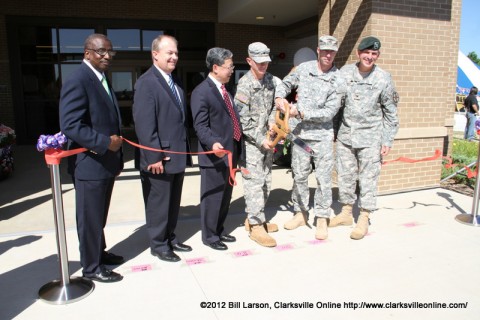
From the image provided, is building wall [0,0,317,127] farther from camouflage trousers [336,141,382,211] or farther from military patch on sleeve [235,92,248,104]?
military patch on sleeve [235,92,248,104]

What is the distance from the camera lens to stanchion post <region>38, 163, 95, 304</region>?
2.95 metres

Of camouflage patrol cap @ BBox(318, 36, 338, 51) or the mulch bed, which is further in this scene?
the mulch bed

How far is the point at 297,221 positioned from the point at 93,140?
2479 millimetres

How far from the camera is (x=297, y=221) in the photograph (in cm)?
450

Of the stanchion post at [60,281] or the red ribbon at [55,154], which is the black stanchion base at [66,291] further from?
the red ribbon at [55,154]

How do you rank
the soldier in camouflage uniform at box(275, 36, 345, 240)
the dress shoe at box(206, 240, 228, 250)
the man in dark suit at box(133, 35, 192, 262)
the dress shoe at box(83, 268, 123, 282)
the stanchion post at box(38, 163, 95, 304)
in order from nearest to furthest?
the stanchion post at box(38, 163, 95, 304)
the dress shoe at box(83, 268, 123, 282)
the man in dark suit at box(133, 35, 192, 262)
the dress shoe at box(206, 240, 228, 250)
the soldier in camouflage uniform at box(275, 36, 345, 240)

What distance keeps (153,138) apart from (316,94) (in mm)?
1722

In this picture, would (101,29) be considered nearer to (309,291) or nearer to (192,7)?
(192,7)

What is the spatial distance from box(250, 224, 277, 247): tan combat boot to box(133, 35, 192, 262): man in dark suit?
2.80 ft

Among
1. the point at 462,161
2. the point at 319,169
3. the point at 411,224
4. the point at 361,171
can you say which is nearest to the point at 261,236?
the point at 319,169

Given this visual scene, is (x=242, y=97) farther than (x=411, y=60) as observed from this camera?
No

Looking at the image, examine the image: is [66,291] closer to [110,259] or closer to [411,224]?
[110,259]

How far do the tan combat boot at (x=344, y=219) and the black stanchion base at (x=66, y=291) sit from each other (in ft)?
8.64

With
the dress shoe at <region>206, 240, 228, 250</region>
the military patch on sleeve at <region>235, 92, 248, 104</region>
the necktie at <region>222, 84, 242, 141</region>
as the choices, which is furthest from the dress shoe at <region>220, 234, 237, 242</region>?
the military patch on sleeve at <region>235, 92, 248, 104</region>
